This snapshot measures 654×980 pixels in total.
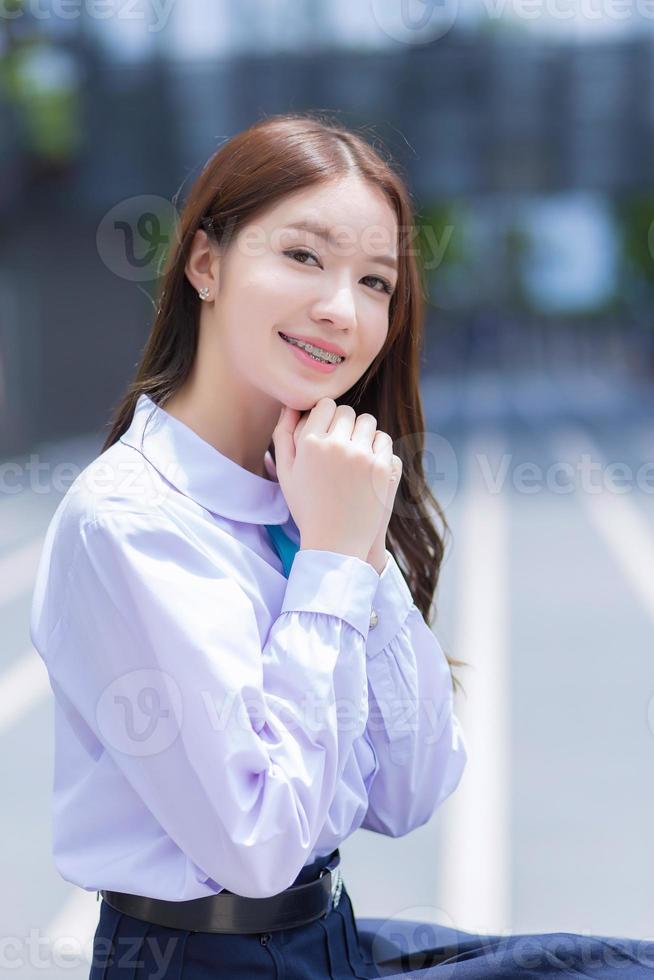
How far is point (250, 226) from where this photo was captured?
2102 millimetres

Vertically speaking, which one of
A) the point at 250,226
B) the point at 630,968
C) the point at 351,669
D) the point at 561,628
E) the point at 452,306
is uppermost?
the point at 250,226

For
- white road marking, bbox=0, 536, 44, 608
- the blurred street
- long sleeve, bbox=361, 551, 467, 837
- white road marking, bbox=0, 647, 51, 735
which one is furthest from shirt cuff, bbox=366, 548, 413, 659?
white road marking, bbox=0, 536, 44, 608

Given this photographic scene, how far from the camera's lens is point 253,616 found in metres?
1.82

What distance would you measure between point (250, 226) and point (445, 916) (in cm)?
253

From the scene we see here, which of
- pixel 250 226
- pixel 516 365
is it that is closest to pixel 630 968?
pixel 250 226

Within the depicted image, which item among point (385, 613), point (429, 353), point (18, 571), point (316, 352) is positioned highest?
point (316, 352)

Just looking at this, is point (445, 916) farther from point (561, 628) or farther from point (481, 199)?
point (481, 199)

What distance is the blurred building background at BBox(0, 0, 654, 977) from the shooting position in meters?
4.43

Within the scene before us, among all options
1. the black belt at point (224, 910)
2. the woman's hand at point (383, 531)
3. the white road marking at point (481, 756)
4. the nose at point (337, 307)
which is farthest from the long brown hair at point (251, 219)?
the white road marking at point (481, 756)

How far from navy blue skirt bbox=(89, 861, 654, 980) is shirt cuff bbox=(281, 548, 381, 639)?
46cm

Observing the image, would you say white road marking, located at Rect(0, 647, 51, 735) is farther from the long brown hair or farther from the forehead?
the forehead

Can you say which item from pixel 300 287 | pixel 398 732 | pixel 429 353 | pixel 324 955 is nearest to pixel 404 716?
pixel 398 732

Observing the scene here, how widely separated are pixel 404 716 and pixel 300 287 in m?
0.75

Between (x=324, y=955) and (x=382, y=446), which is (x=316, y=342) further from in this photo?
(x=324, y=955)
